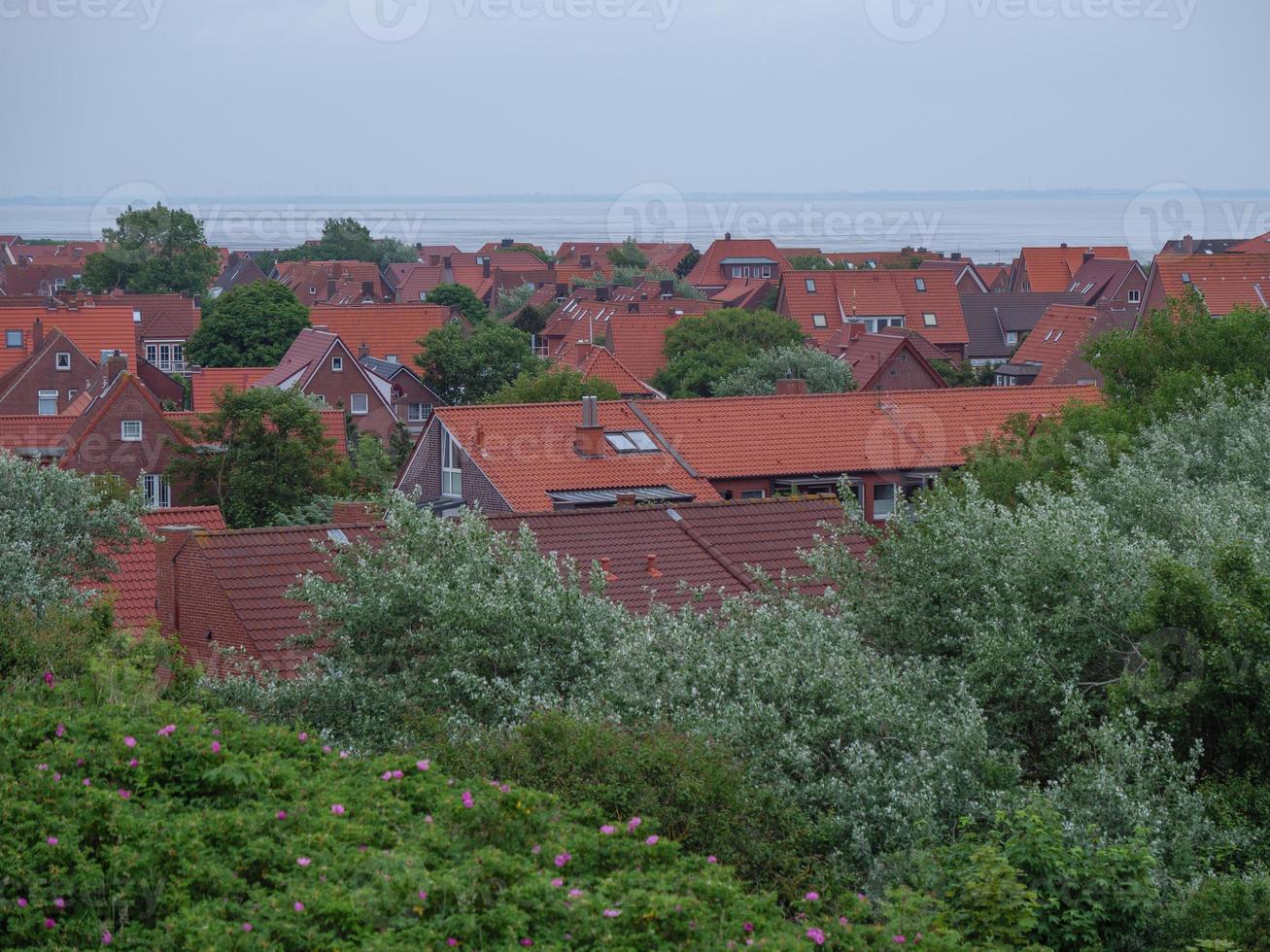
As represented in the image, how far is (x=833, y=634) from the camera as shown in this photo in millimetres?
12195

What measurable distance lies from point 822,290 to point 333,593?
82795mm

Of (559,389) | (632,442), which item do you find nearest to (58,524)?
(632,442)

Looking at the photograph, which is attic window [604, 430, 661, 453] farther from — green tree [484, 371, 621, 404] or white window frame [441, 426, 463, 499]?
green tree [484, 371, 621, 404]

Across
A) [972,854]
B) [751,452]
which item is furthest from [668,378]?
[972,854]

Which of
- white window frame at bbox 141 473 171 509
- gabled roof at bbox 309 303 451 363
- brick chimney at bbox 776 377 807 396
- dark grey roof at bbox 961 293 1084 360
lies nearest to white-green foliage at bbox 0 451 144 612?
white window frame at bbox 141 473 171 509

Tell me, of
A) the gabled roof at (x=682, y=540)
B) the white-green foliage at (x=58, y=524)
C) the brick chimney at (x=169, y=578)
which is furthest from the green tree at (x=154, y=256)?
the white-green foliage at (x=58, y=524)

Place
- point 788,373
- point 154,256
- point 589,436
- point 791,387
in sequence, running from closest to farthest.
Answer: point 589,436, point 791,387, point 788,373, point 154,256

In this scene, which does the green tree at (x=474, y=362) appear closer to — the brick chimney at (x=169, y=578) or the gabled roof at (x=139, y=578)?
the gabled roof at (x=139, y=578)

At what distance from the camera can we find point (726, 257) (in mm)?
137000

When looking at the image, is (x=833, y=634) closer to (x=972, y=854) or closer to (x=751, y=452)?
(x=972, y=854)

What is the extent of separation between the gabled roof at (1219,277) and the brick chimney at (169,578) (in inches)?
2267

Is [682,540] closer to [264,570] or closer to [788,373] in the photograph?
[264,570]

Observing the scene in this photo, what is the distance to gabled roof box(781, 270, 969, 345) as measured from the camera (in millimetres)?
90750

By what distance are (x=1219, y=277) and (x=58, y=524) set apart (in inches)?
2635
